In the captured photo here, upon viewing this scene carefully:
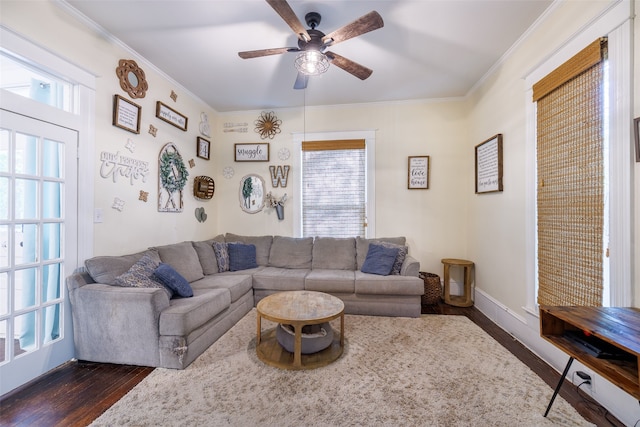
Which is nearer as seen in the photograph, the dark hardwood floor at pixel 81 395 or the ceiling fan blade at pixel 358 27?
the dark hardwood floor at pixel 81 395

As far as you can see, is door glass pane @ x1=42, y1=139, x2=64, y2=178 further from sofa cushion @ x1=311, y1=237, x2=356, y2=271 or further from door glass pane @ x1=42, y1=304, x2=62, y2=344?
sofa cushion @ x1=311, y1=237, x2=356, y2=271

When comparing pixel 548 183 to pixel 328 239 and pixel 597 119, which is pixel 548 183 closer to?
pixel 597 119

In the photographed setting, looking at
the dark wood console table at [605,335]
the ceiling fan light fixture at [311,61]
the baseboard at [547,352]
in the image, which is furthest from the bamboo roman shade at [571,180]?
the ceiling fan light fixture at [311,61]

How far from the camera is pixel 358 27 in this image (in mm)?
1858

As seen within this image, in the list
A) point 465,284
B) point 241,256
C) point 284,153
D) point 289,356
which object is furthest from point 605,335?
point 284,153

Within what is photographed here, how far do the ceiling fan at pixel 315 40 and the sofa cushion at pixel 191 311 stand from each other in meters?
2.07

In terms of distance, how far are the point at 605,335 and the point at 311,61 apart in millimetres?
2419

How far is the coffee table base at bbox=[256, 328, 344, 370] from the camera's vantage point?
6.77ft

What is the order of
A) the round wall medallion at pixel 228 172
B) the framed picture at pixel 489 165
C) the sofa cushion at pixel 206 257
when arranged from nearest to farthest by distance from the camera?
1. the framed picture at pixel 489 165
2. the sofa cushion at pixel 206 257
3. the round wall medallion at pixel 228 172

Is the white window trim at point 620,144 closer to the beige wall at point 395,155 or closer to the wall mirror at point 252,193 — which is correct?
the beige wall at point 395,155

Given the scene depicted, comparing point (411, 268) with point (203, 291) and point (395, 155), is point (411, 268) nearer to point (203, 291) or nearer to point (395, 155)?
point (395, 155)

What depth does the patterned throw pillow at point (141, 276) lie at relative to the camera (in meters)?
2.18

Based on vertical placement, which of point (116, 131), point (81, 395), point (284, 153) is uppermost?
point (284, 153)

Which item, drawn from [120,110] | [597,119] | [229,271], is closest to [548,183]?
[597,119]
